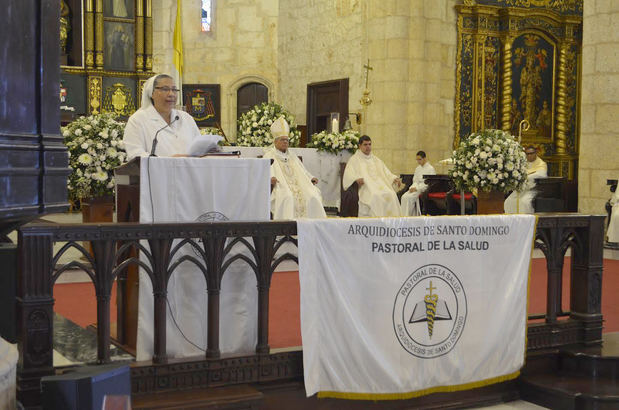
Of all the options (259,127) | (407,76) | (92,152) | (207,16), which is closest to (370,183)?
(259,127)

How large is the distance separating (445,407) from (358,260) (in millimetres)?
1012

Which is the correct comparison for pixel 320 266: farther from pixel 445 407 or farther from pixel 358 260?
pixel 445 407

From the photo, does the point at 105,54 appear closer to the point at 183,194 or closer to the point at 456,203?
the point at 456,203

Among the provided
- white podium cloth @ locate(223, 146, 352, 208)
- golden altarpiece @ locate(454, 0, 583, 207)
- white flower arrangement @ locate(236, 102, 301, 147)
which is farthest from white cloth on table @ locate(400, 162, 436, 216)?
white flower arrangement @ locate(236, 102, 301, 147)

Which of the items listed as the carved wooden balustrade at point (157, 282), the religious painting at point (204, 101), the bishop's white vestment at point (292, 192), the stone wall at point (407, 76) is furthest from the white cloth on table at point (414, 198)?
the carved wooden balustrade at point (157, 282)

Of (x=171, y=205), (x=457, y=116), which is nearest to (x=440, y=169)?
(x=457, y=116)

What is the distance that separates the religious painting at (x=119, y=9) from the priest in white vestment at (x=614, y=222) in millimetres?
11018

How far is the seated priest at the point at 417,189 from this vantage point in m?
13.4

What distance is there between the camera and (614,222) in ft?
35.0

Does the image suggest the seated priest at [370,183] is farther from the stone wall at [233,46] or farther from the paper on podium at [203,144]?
the stone wall at [233,46]

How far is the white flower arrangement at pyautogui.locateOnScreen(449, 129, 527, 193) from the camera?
913 centimetres

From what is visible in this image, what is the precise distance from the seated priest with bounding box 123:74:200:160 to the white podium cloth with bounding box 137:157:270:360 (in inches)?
27.3

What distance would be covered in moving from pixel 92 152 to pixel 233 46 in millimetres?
12984

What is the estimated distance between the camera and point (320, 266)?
4.10 metres
